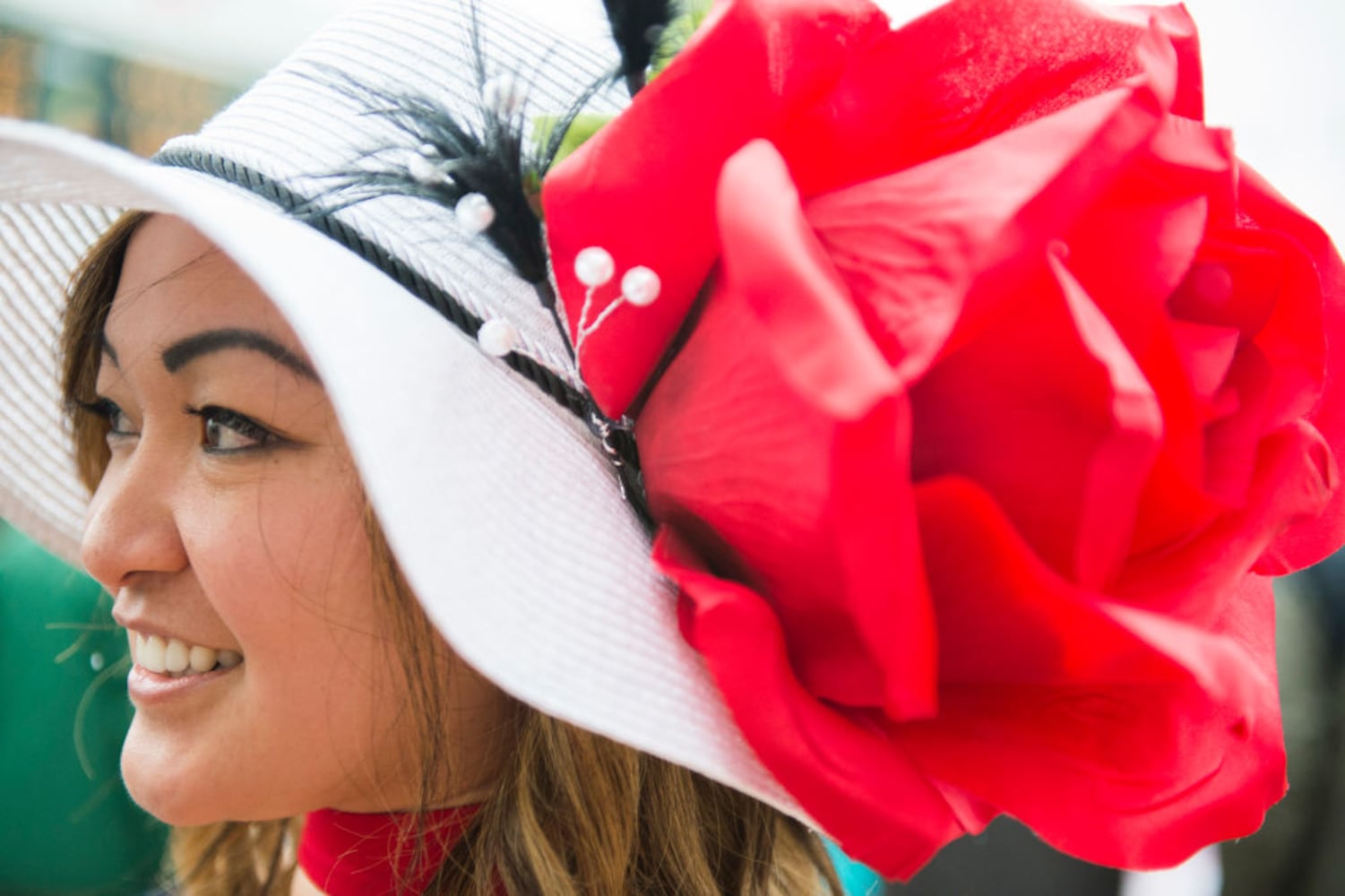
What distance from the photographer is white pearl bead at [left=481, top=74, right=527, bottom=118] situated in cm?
61

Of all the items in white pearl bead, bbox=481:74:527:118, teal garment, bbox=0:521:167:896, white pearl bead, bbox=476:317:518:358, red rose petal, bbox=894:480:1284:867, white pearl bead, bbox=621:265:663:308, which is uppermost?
white pearl bead, bbox=481:74:527:118

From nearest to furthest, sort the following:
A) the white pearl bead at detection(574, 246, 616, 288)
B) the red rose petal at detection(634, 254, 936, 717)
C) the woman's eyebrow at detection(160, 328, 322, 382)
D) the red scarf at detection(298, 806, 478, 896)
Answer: the red rose petal at detection(634, 254, 936, 717) < the white pearl bead at detection(574, 246, 616, 288) < the woman's eyebrow at detection(160, 328, 322, 382) < the red scarf at detection(298, 806, 478, 896)

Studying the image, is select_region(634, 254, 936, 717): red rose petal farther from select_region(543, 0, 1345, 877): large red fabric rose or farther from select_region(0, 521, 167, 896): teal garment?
select_region(0, 521, 167, 896): teal garment

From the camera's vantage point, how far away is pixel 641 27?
602mm

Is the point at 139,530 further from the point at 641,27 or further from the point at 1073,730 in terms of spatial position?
the point at 1073,730

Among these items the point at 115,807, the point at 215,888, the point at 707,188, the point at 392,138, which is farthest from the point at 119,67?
the point at 707,188

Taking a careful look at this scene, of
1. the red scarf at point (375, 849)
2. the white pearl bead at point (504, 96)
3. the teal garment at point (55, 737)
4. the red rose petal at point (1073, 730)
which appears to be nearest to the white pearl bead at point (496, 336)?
the white pearl bead at point (504, 96)

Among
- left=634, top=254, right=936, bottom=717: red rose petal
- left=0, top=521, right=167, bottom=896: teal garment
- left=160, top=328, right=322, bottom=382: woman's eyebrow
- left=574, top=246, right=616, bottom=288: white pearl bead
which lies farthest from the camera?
left=0, top=521, right=167, bottom=896: teal garment

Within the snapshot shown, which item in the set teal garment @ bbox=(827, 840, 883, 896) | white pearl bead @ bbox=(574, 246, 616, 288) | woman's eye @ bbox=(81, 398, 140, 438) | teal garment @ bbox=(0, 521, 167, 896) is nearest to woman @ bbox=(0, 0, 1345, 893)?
white pearl bead @ bbox=(574, 246, 616, 288)

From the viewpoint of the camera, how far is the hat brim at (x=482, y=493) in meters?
0.50

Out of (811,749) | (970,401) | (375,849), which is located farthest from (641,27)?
(375,849)

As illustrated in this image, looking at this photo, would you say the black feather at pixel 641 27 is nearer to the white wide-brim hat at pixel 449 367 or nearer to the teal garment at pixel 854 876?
the white wide-brim hat at pixel 449 367

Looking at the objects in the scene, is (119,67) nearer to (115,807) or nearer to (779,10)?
(115,807)

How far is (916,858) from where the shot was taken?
1.75 feet
